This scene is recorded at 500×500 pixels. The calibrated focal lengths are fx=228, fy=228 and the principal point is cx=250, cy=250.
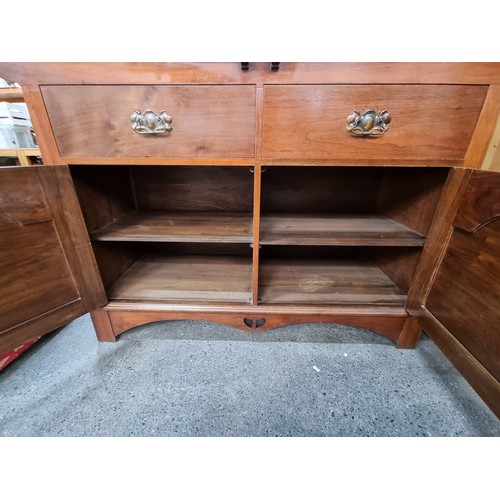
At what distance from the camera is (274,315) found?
84 centimetres

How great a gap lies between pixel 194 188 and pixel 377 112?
30.0 inches

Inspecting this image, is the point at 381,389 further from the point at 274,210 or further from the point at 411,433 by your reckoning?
the point at 274,210

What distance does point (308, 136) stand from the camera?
62 cm

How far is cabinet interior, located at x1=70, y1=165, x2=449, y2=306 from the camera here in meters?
0.79

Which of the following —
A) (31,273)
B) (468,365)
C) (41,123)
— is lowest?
(468,365)

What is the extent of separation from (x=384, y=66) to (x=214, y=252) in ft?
3.11

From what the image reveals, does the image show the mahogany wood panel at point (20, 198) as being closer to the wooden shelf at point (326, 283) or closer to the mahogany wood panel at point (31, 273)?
the mahogany wood panel at point (31, 273)

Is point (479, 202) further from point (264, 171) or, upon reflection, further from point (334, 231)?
point (264, 171)

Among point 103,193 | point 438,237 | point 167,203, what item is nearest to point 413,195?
point 438,237

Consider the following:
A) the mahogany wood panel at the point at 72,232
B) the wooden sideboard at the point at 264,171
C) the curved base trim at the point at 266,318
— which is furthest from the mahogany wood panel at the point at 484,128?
the mahogany wood panel at the point at 72,232

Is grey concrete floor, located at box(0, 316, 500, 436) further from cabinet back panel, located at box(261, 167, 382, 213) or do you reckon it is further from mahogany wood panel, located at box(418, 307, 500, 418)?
cabinet back panel, located at box(261, 167, 382, 213)

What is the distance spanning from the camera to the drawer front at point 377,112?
0.58 m

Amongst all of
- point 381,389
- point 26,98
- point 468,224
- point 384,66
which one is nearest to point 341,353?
point 381,389

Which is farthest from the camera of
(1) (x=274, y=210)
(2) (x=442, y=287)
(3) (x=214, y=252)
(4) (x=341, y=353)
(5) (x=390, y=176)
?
(3) (x=214, y=252)
